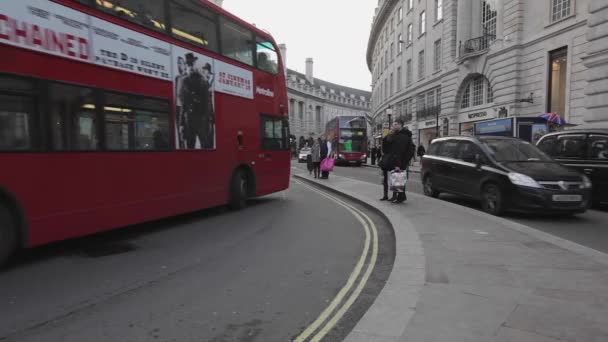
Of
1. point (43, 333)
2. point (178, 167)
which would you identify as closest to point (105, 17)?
point (178, 167)

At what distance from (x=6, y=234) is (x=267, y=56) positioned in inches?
270

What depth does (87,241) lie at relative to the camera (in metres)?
6.12

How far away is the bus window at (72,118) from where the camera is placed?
508 cm

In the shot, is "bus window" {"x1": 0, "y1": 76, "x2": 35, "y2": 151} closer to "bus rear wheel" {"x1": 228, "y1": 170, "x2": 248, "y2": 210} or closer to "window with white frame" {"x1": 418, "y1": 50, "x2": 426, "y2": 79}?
"bus rear wheel" {"x1": 228, "y1": 170, "x2": 248, "y2": 210}

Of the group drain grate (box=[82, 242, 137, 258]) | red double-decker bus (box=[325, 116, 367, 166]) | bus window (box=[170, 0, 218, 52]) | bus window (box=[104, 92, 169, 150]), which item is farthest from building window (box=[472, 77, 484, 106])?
drain grate (box=[82, 242, 137, 258])

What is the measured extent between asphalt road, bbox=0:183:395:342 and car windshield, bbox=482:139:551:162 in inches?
133

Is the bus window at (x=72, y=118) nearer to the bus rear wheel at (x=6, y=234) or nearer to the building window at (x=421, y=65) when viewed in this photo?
the bus rear wheel at (x=6, y=234)

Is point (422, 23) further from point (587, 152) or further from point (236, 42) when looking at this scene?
point (236, 42)

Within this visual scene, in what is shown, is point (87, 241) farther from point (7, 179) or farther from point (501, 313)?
point (501, 313)

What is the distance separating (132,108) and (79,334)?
13.2 feet

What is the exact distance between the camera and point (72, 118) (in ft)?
17.4

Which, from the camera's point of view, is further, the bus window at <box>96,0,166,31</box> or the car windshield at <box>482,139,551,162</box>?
the car windshield at <box>482,139,551,162</box>

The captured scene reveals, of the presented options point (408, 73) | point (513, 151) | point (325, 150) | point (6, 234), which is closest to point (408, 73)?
point (408, 73)

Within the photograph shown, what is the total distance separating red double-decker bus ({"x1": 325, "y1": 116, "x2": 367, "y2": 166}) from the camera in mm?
30578
